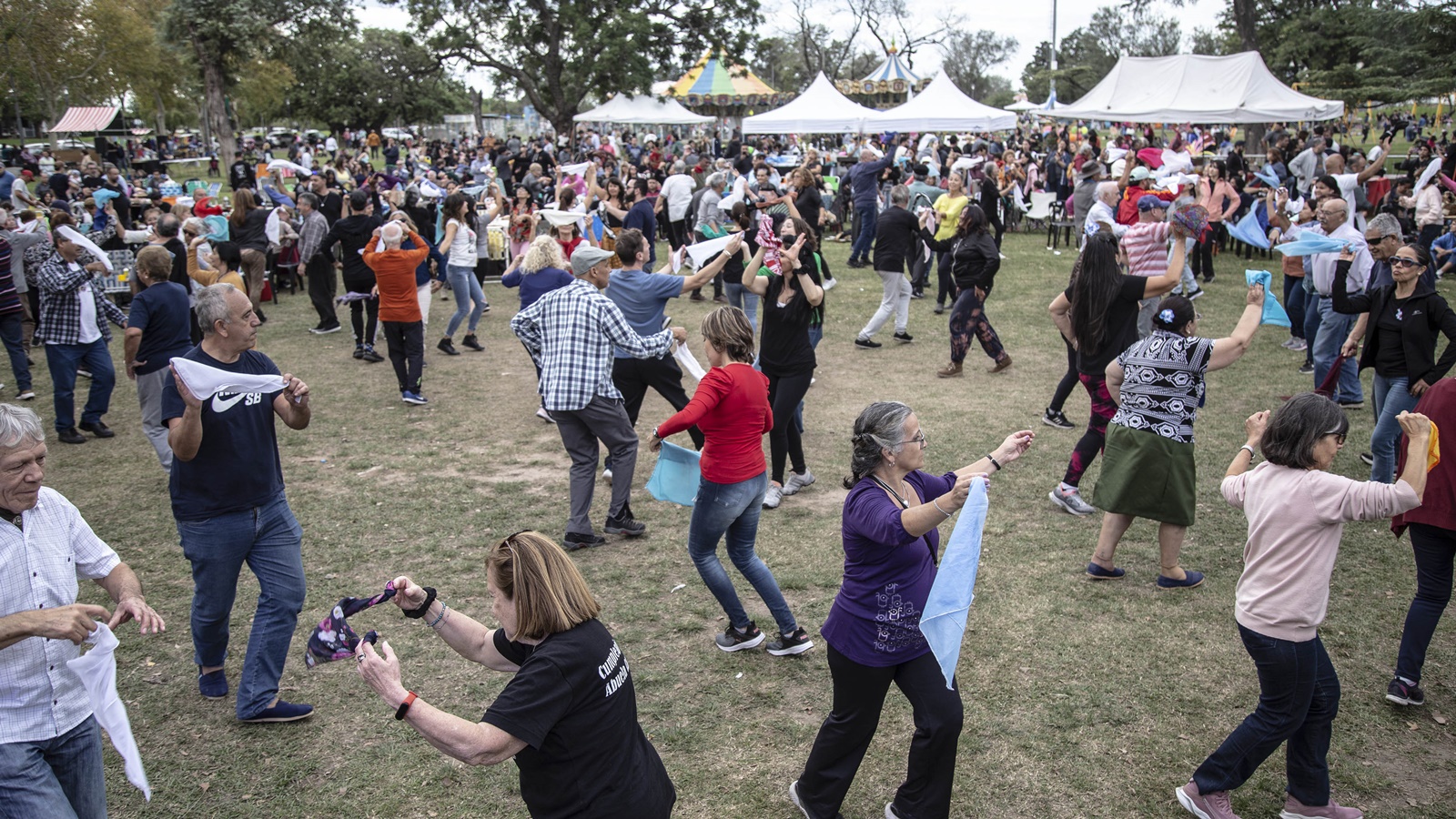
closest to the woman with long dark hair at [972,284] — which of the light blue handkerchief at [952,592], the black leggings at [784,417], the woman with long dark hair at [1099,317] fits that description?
the woman with long dark hair at [1099,317]

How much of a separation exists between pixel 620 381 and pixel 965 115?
59.8 feet

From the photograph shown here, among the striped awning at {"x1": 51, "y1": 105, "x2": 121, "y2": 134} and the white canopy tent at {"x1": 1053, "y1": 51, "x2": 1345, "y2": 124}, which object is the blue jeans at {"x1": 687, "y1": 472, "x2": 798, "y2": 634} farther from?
the striped awning at {"x1": 51, "y1": 105, "x2": 121, "y2": 134}

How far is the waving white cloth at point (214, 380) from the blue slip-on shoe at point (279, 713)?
1471 millimetres

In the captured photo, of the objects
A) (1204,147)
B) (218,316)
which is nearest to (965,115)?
(1204,147)

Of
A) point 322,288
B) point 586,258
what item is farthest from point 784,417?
point 322,288

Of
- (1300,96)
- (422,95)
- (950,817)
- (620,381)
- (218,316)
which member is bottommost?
(950,817)

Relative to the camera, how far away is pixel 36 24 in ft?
99.2

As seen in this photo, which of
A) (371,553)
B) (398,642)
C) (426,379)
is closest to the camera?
(398,642)

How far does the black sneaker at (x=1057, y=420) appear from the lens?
852 centimetres

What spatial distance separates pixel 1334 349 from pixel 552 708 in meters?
8.14

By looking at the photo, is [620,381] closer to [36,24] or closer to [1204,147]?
[1204,147]

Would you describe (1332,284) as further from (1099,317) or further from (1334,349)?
(1099,317)

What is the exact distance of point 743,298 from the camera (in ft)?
35.5

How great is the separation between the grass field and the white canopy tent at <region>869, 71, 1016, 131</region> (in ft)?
49.1
